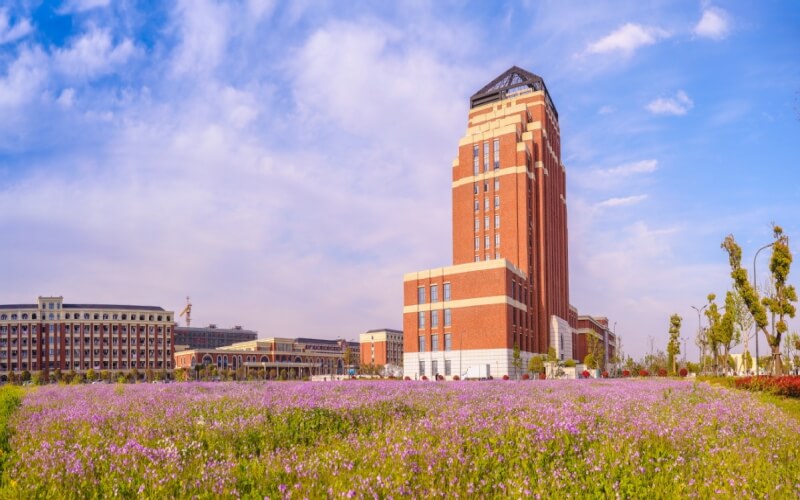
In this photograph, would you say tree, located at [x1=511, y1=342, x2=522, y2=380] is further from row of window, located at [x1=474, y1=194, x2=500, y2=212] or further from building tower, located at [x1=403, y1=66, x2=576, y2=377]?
row of window, located at [x1=474, y1=194, x2=500, y2=212]

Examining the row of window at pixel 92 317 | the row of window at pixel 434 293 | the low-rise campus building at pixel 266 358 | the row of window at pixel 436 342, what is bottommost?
the low-rise campus building at pixel 266 358

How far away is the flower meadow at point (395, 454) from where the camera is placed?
19.8 feet

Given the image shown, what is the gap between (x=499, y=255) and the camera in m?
86.1

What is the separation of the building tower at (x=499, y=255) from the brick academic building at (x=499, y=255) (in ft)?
0.44

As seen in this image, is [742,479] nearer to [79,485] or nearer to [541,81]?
[79,485]

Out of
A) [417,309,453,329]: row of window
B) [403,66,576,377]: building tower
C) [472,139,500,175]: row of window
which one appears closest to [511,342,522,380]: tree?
[403,66,576,377]: building tower

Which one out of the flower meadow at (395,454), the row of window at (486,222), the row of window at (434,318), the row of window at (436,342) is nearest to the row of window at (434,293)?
the row of window at (434,318)

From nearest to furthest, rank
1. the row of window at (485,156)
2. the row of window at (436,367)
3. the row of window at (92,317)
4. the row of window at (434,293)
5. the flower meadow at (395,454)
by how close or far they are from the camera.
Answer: the flower meadow at (395,454) < the row of window at (436,367) < the row of window at (434,293) < the row of window at (485,156) < the row of window at (92,317)

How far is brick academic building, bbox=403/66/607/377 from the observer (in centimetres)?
7519

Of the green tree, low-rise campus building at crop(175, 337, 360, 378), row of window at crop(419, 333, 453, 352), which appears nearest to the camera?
the green tree

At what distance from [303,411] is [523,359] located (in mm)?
70770

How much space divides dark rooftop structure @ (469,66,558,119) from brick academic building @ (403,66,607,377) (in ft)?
0.55

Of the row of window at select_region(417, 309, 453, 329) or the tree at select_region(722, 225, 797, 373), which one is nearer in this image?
the tree at select_region(722, 225, 797, 373)

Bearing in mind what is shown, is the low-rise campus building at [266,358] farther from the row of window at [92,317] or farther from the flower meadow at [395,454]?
the flower meadow at [395,454]
